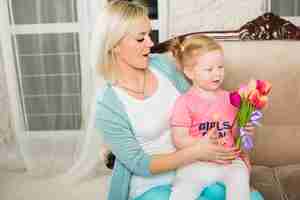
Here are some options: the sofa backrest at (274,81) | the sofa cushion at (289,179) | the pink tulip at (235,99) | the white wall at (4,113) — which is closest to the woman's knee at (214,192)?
the pink tulip at (235,99)

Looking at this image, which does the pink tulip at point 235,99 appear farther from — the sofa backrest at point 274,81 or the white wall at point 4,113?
the white wall at point 4,113

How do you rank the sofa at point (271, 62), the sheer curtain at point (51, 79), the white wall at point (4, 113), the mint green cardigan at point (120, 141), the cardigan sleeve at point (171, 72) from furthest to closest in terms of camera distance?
1. the white wall at point (4, 113)
2. the sheer curtain at point (51, 79)
3. the sofa at point (271, 62)
4. the cardigan sleeve at point (171, 72)
5. the mint green cardigan at point (120, 141)

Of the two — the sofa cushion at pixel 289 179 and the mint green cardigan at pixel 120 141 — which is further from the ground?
the mint green cardigan at pixel 120 141

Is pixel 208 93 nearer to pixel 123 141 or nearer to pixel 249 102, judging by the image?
pixel 249 102

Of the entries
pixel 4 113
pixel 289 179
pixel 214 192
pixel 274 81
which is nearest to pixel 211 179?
pixel 214 192

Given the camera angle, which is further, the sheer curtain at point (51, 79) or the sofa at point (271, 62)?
the sheer curtain at point (51, 79)

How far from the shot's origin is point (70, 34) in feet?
8.61

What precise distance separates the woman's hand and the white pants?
27mm

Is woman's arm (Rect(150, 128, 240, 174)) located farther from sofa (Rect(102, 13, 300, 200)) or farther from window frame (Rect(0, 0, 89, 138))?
window frame (Rect(0, 0, 89, 138))

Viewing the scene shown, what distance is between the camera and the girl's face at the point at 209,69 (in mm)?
1629

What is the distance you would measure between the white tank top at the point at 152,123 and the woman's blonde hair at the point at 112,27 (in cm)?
12

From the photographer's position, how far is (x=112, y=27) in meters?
1.65

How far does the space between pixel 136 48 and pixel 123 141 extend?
31 centimetres

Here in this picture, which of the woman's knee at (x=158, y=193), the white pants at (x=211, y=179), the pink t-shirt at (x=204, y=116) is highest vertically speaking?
the pink t-shirt at (x=204, y=116)
